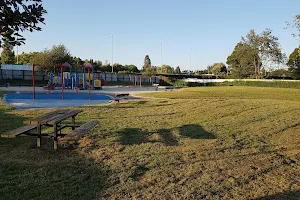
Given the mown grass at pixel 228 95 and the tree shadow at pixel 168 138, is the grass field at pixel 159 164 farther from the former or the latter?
the mown grass at pixel 228 95

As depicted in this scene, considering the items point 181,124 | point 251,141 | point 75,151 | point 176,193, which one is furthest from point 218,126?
point 176,193

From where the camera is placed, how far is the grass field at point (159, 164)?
3887 mm

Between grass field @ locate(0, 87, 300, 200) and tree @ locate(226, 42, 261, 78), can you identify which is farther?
tree @ locate(226, 42, 261, 78)

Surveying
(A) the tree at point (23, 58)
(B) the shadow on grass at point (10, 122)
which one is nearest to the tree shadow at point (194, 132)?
(B) the shadow on grass at point (10, 122)

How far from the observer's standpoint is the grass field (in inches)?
153

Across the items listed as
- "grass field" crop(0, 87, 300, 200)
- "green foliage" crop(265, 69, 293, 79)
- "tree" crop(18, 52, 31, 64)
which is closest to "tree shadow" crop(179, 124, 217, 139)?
"grass field" crop(0, 87, 300, 200)

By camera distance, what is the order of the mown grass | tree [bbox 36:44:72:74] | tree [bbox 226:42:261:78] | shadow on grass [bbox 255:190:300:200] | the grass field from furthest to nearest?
1. tree [bbox 226:42:261:78]
2. tree [bbox 36:44:72:74]
3. the mown grass
4. the grass field
5. shadow on grass [bbox 255:190:300:200]

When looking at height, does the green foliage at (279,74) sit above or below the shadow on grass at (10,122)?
above

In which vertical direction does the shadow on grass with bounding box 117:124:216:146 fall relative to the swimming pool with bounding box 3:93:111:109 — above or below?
below

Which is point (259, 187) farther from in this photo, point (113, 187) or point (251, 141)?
point (251, 141)

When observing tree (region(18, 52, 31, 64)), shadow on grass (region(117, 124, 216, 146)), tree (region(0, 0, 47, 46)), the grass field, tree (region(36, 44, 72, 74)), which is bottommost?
the grass field

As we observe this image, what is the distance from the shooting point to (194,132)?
7535 mm

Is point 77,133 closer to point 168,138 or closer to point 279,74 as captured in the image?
point 168,138

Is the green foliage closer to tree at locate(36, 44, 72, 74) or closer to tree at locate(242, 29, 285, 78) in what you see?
tree at locate(242, 29, 285, 78)
